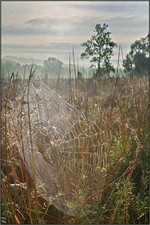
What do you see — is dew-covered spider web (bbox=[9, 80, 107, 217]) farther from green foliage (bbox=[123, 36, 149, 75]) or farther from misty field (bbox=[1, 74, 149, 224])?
green foliage (bbox=[123, 36, 149, 75])

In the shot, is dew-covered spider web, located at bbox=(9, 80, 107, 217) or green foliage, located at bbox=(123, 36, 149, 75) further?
green foliage, located at bbox=(123, 36, 149, 75)

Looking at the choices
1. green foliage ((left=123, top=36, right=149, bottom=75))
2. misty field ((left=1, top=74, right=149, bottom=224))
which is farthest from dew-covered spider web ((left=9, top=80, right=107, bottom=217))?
green foliage ((left=123, top=36, right=149, bottom=75))

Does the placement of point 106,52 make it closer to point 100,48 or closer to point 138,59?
point 100,48

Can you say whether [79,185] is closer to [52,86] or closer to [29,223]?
[29,223]

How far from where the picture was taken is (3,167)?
110 cm

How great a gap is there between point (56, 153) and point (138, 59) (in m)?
0.69

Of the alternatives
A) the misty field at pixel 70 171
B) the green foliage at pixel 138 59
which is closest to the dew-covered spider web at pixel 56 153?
the misty field at pixel 70 171

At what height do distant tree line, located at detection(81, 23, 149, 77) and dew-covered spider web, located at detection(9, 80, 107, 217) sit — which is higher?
distant tree line, located at detection(81, 23, 149, 77)

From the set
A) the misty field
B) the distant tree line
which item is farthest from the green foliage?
the misty field

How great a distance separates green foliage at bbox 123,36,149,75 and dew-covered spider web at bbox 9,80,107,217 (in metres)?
0.38

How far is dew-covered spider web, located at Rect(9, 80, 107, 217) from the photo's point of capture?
3.36ft

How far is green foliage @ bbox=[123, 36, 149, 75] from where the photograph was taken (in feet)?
4.12

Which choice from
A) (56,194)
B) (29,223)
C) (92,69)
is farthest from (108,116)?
(29,223)

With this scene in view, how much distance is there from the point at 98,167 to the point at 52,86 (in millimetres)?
327
